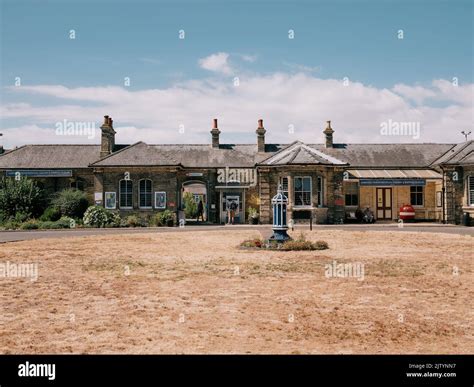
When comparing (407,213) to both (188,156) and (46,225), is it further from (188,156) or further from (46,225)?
(46,225)

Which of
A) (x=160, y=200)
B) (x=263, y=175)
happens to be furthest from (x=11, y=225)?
(x=263, y=175)

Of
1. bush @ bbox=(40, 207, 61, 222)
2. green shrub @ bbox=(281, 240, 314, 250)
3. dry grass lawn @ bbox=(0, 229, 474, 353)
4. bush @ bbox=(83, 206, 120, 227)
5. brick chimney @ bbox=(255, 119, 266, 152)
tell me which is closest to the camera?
dry grass lawn @ bbox=(0, 229, 474, 353)

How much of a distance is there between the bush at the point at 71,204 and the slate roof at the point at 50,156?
320 centimetres

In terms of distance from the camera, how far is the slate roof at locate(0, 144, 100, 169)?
111 ft

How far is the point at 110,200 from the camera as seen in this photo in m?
30.6

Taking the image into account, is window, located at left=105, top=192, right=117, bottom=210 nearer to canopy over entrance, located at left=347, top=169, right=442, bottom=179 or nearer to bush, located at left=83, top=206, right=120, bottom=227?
bush, located at left=83, top=206, right=120, bottom=227

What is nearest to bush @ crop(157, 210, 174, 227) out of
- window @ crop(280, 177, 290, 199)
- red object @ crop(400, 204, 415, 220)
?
window @ crop(280, 177, 290, 199)

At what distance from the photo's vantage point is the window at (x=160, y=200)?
3053 centimetres

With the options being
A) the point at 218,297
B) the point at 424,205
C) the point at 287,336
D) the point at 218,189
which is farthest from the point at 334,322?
the point at 424,205

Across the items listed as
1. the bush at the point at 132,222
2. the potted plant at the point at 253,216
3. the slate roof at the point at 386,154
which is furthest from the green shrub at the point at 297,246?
the slate roof at the point at 386,154

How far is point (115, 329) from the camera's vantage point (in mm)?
6320

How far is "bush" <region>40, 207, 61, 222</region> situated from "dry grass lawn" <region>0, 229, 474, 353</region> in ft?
55.6

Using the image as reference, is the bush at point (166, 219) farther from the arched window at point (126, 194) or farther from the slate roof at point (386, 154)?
the slate roof at point (386, 154)

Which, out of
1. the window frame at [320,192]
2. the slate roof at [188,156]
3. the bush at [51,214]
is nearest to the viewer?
the window frame at [320,192]
